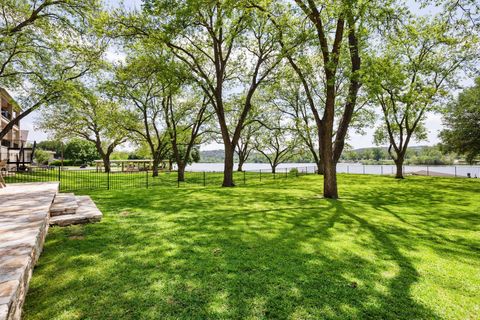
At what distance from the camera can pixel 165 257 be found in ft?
14.6

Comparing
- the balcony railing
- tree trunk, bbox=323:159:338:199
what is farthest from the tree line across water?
the balcony railing

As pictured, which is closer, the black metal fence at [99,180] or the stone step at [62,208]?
the stone step at [62,208]

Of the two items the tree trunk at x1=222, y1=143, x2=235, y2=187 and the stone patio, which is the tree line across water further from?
the stone patio

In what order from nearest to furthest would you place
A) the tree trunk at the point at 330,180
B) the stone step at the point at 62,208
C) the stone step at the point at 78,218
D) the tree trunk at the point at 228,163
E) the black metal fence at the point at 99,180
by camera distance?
the stone step at the point at 78,218 < the stone step at the point at 62,208 < the tree trunk at the point at 330,180 < the black metal fence at the point at 99,180 < the tree trunk at the point at 228,163

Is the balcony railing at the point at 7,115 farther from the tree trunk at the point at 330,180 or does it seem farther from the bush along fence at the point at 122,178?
the tree trunk at the point at 330,180

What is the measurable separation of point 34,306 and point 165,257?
1.86 meters

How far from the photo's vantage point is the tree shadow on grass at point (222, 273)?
9.90 feet

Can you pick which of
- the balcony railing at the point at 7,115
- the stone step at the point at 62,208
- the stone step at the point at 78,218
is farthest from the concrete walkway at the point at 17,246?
the balcony railing at the point at 7,115

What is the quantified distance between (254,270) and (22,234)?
3592 mm

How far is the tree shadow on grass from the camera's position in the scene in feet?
9.90

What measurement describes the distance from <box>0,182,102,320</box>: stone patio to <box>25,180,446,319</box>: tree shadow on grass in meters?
0.45

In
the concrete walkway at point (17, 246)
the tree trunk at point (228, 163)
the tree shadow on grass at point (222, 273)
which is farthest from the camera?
the tree trunk at point (228, 163)

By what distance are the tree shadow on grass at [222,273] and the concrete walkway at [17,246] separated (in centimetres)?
51

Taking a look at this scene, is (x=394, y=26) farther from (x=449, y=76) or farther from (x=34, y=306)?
(x=449, y=76)
